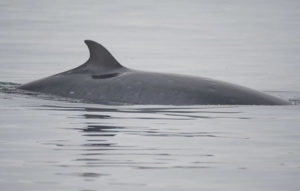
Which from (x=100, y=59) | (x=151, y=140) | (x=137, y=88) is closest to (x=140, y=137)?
(x=151, y=140)

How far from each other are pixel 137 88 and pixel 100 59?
30.7 inches

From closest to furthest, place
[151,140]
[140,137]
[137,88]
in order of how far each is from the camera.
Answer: [151,140]
[140,137]
[137,88]

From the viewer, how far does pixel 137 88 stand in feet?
56.4

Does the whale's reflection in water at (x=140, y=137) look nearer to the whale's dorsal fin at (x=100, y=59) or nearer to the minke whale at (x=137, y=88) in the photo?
the minke whale at (x=137, y=88)

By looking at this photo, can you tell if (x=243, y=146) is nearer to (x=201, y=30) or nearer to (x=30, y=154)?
(x=30, y=154)

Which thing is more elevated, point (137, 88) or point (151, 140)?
point (137, 88)

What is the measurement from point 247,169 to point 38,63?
17.4 meters

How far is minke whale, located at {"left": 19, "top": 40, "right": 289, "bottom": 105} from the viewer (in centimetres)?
1705

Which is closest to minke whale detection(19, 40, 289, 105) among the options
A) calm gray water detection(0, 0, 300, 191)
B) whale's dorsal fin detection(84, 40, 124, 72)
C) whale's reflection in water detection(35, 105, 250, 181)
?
whale's dorsal fin detection(84, 40, 124, 72)

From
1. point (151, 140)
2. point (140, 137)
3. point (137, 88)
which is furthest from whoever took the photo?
point (137, 88)

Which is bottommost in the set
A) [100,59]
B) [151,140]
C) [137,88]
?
[151,140]

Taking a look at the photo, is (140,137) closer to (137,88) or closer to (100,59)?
(137,88)

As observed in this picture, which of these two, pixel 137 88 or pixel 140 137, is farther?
pixel 137 88

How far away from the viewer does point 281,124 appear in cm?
1506
